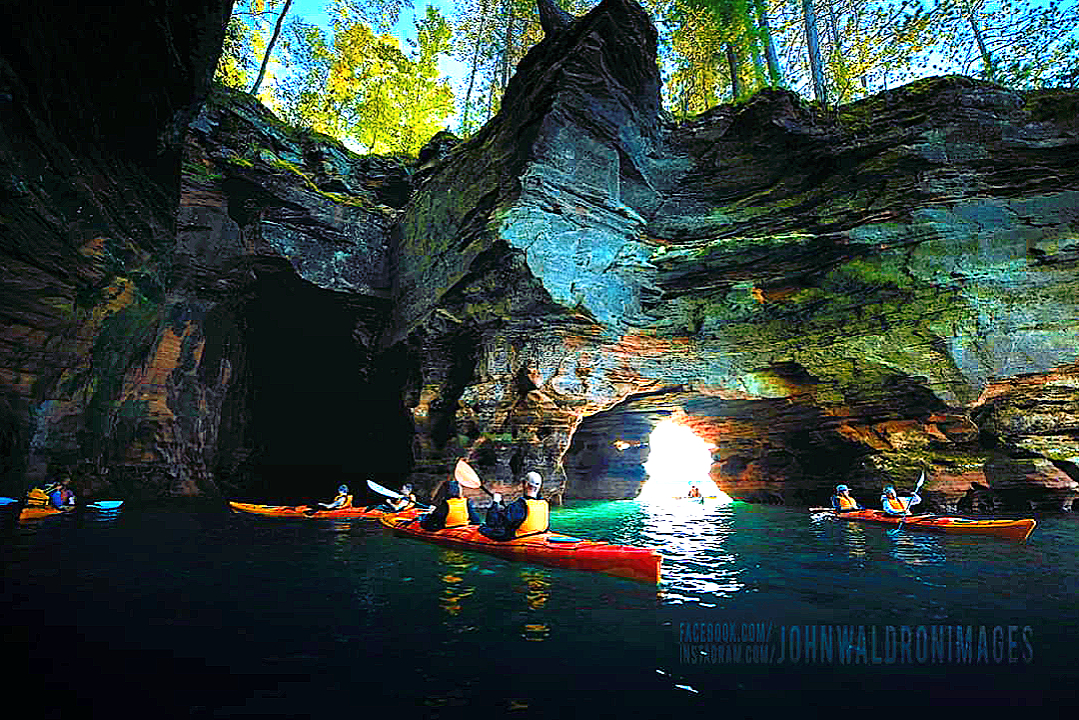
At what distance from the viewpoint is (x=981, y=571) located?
8000mm

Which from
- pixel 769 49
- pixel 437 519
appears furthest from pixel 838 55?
pixel 437 519

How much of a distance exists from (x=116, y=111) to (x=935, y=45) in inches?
916

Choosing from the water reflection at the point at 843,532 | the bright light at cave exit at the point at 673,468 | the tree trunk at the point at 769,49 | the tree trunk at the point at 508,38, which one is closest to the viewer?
the water reflection at the point at 843,532

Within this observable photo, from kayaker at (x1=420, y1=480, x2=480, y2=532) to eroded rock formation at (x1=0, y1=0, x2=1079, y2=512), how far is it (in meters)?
6.46

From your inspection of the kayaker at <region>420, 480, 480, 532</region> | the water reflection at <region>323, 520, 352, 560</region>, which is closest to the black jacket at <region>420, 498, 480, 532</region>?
the kayaker at <region>420, 480, 480, 532</region>

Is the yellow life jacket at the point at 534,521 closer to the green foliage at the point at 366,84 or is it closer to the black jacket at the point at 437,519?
the black jacket at the point at 437,519

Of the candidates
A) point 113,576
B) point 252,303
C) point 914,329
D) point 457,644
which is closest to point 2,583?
point 113,576

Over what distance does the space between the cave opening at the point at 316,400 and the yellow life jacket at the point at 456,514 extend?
9975 mm

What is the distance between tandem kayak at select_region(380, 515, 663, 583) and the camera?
Result: 7107mm

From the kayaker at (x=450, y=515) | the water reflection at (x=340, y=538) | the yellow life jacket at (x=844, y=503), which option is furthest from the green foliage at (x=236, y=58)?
the yellow life jacket at (x=844, y=503)

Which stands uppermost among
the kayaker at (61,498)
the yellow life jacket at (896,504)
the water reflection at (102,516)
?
the yellow life jacket at (896,504)

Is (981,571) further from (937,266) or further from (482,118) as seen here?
(482,118)

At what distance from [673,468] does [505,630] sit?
148 feet

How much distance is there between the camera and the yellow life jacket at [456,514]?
36.0 feet
